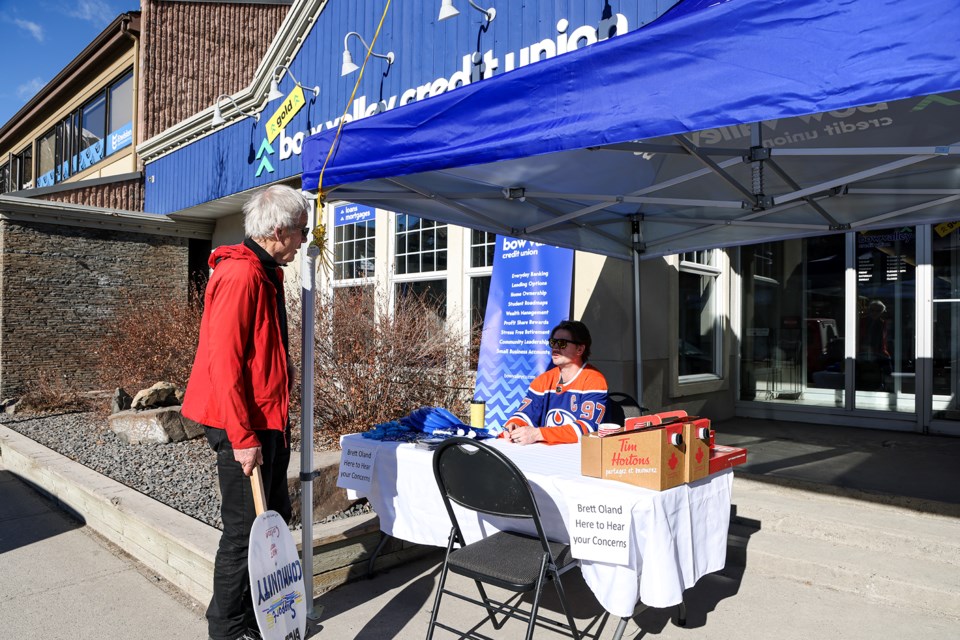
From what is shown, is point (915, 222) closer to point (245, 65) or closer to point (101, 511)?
point (101, 511)

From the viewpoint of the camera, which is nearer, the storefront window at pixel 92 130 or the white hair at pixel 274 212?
the white hair at pixel 274 212

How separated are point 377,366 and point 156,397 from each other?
3457 mm

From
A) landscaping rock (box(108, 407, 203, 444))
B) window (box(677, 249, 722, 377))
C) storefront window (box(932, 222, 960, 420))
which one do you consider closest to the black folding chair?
window (box(677, 249, 722, 377))

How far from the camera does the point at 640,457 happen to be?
2525mm

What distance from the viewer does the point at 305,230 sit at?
→ 2.86 m

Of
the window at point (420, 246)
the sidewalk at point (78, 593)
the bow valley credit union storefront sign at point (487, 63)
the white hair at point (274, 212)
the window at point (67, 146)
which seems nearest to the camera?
the white hair at point (274, 212)

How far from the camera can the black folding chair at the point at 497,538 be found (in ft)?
8.16

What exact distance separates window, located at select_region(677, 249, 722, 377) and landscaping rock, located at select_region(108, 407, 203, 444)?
5503 mm

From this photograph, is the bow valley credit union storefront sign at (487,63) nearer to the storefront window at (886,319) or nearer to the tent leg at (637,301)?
the tent leg at (637,301)

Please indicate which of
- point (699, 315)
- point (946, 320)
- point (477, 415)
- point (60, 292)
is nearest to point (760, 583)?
point (477, 415)

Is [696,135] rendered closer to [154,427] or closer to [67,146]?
[154,427]

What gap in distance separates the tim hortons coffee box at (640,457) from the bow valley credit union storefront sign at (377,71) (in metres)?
3.46

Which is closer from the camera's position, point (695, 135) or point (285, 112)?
point (695, 135)

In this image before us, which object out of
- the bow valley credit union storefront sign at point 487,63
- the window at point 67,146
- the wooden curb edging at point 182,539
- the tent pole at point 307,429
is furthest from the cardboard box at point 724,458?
the window at point 67,146
